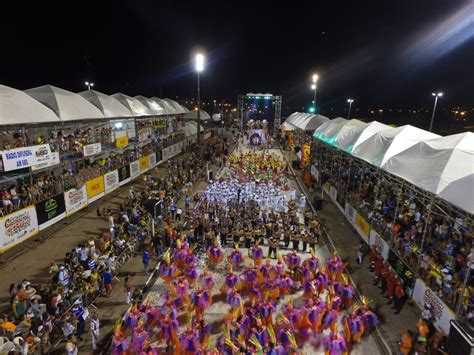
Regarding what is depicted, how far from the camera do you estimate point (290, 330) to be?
9.60 meters

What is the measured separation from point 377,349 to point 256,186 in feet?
50.7

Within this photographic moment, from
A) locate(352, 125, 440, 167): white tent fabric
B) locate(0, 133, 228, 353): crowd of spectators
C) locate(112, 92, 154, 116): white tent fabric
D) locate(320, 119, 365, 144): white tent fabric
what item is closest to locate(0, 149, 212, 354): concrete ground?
locate(0, 133, 228, 353): crowd of spectators

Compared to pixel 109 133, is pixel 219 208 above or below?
below

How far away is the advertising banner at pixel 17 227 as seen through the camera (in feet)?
46.7

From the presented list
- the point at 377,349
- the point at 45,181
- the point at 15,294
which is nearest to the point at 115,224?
the point at 45,181

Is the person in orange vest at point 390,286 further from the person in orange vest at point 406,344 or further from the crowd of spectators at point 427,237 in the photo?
the person in orange vest at point 406,344

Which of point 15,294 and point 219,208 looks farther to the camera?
point 219,208

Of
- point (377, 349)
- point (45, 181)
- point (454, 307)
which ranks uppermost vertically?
point (45, 181)

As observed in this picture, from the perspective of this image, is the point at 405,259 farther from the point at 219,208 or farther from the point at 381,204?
the point at 219,208

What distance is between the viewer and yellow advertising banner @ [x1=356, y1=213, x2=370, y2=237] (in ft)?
53.9

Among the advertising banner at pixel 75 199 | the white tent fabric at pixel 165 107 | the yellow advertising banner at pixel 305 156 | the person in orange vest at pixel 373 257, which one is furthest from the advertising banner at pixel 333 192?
the white tent fabric at pixel 165 107

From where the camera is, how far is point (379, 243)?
1477 cm

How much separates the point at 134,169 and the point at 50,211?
11.5m

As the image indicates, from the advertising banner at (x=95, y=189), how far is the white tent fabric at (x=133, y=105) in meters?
10.7
